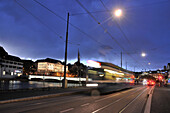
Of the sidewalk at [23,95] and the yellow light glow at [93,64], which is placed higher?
Result: the yellow light glow at [93,64]

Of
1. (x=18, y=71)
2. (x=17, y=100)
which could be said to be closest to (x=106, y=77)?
Result: (x=17, y=100)

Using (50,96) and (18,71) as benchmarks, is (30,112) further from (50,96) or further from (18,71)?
(18,71)

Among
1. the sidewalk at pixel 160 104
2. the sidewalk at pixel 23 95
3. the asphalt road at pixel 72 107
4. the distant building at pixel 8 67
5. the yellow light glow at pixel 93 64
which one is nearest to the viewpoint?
the asphalt road at pixel 72 107

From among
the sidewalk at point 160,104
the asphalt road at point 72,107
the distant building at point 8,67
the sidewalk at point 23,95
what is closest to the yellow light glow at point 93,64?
the sidewalk at point 23,95

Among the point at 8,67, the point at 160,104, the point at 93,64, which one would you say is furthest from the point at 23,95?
the point at 8,67

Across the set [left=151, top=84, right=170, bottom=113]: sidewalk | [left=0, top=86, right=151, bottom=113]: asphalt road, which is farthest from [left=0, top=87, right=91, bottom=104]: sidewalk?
[left=151, top=84, right=170, bottom=113]: sidewalk

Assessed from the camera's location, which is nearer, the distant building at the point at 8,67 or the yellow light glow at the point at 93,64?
the yellow light glow at the point at 93,64

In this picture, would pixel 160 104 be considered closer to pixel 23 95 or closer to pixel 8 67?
pixel 23 95

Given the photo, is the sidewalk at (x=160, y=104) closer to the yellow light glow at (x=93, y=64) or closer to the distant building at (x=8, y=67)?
the yellow light glow at (x=93, y=64)

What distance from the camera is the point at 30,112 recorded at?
7.77 m

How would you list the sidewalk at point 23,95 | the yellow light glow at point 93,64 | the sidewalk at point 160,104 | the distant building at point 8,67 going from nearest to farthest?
1. the sidewalk at point 160,104
2. the sidewalk at point 23,95
3. the yellow light glow at point 93,64
4. the distant building at point 8,67

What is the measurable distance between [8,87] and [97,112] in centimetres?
1414

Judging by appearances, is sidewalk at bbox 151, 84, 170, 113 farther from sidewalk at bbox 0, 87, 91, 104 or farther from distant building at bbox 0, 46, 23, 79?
distant building at bbox 0, 46, 23, 79

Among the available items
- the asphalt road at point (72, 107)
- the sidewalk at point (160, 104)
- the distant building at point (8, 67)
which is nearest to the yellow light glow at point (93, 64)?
the sidewalk at point (160, 104)
